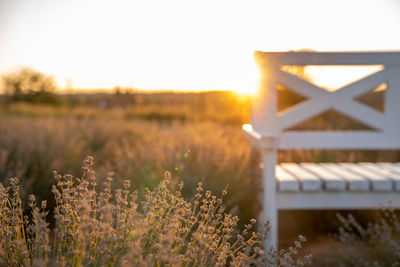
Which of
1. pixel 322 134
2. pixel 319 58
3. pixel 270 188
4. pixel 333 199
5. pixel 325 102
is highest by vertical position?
pixel 319 58

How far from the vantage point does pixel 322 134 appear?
295 cm

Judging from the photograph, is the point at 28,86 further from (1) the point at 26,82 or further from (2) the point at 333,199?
(2) the point at 333,199

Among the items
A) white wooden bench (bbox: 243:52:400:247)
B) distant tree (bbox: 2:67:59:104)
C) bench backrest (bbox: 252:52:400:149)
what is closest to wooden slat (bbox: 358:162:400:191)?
white wooden bench (bbox: 243:52:400:247)

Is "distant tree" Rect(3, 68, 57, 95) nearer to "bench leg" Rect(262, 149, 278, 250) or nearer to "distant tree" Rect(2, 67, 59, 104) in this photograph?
"distant tree" Rect(2, 67, 59, 104)

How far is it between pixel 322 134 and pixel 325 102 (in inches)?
10.4

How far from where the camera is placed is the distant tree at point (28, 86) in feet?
84.3

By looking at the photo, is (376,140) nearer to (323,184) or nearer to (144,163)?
(323,184)

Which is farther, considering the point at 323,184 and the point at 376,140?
the point at 376,140

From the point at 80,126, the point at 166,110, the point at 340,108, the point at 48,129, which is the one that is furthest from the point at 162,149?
the point at 166,110

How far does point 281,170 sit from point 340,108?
75 centimetres

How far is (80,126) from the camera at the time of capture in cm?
716

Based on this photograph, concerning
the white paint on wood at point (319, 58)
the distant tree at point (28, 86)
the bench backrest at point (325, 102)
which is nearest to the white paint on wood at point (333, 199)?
the bench backrest at point (325, 102)

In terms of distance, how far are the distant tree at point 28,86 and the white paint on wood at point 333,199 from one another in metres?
25.3

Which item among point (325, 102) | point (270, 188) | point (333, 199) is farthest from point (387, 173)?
point (270, 188)
